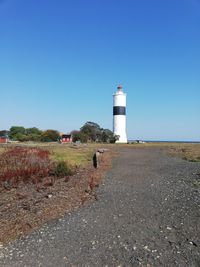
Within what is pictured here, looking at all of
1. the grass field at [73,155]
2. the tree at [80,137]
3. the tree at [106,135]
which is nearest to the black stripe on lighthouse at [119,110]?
the tree at [106,135]

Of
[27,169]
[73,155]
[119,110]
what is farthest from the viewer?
[119,110]

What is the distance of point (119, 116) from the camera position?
4766 cm

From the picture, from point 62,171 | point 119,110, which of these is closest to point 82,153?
point 62,171

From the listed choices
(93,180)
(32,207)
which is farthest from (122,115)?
(32,207)

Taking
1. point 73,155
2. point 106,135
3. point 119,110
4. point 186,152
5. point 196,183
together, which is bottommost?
point 196,183

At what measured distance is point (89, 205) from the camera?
946cm

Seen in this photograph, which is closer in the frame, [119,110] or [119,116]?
[119,116]

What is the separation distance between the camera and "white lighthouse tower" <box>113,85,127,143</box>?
47719mm

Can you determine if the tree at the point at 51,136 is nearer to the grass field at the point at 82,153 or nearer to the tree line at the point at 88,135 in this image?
the tree line at the point at 88,135

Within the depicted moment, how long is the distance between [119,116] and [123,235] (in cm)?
4108

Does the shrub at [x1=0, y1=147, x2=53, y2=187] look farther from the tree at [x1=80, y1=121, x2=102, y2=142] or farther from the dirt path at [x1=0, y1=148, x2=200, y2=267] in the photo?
the tree at [x1=80, y1=121, x2=102, y2=142]

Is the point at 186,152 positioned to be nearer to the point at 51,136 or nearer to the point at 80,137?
the point at 80,137

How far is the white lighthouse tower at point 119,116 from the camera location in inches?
1879

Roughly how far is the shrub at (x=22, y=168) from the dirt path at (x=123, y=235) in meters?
5.72
